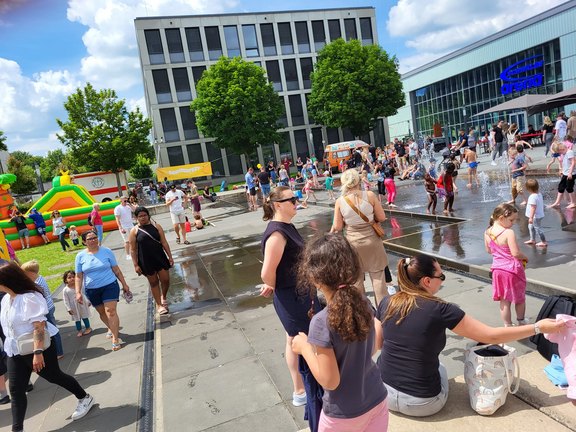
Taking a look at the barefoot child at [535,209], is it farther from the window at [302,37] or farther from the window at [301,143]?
the window at [302,37]

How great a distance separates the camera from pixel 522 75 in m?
41.2

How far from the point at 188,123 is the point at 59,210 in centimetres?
2775

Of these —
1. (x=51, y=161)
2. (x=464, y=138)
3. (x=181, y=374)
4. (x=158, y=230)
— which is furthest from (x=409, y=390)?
(x=51, y=161)

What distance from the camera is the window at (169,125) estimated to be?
44.8 m

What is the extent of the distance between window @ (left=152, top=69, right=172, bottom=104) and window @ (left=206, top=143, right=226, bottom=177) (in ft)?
22.4

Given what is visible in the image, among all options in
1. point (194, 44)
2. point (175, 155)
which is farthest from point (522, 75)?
point (175, 155)

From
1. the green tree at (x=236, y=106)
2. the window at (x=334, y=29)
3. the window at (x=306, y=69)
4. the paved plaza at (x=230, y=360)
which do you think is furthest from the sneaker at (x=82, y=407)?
the window at (x=334, y=29)

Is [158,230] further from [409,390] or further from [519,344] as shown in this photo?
[519,344]

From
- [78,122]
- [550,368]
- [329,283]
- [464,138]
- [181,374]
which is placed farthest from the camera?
[78,122]

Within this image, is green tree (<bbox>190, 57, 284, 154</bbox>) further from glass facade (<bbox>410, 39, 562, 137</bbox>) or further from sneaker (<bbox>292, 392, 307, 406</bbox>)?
sneaker (<bbox>292, 392, 307, 406</bbox>)

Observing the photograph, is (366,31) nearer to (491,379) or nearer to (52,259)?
(52,259)

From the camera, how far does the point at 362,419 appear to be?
2.04 metres

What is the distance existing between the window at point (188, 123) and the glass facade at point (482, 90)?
27027 millimetres

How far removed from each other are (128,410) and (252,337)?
1.69 meters
